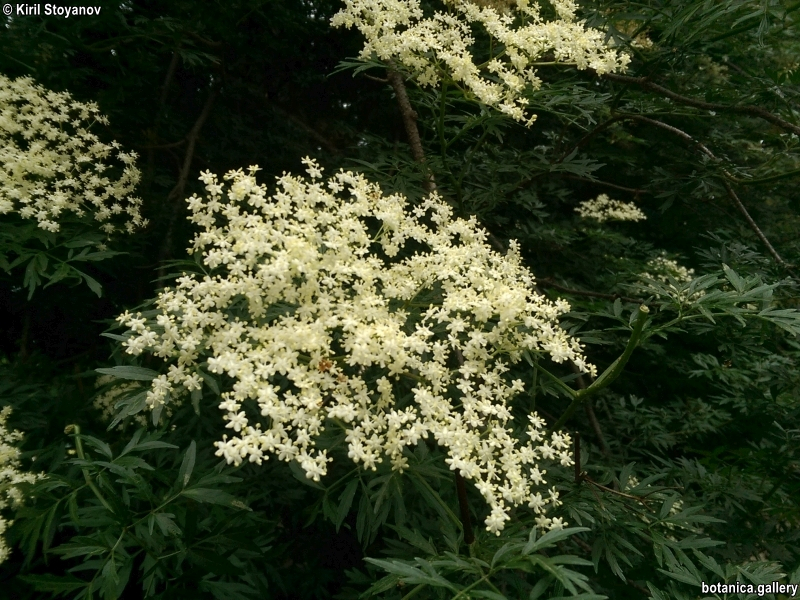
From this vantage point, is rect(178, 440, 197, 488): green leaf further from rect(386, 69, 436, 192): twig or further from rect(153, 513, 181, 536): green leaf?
rect(386, 69, 436, 192): twig

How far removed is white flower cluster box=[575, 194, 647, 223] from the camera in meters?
4.33

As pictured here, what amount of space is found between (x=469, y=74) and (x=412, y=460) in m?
1.56

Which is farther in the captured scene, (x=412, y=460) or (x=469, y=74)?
(x=469, y=74)

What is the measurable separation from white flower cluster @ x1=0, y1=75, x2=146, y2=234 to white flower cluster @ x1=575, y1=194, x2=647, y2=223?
3.42 meters

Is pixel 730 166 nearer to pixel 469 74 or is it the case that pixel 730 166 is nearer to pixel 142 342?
pixel 469 74

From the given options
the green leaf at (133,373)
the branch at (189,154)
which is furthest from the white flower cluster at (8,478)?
the branch at (189,154)

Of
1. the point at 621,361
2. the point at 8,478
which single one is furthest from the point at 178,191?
the point at 621,361

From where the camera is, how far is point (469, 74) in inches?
86.0

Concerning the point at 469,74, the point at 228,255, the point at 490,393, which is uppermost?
the point at 469,74

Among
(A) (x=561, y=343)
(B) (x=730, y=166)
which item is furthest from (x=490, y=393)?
(B) (x=730, y=166)

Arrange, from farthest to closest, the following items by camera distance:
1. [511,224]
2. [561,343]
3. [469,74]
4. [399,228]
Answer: [511,224], [469,74], [399,228], [561,343]

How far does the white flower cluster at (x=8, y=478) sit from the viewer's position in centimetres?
212

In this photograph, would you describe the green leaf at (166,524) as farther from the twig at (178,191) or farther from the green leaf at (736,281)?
the green leaf at (736,281)
